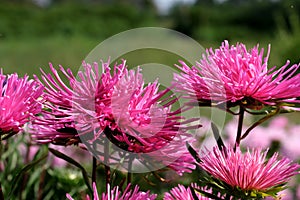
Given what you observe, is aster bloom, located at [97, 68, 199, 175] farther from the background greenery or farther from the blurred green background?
the blurred green background

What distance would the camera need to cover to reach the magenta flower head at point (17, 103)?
542 millimetres

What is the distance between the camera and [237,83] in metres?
0.54

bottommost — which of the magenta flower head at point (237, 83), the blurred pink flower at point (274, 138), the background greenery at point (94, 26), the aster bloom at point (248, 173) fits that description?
the aster bloom at point (248, 173)

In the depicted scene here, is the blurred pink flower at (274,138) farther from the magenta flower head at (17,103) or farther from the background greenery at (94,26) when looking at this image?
the background greenery at (94,26)

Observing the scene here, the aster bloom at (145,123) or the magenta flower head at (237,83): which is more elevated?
the magenta flower head at (237,83)

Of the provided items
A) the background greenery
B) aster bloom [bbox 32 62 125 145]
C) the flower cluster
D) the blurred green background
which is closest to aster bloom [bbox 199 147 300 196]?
the flower cluster

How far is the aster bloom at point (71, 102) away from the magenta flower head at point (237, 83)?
0.08 meters

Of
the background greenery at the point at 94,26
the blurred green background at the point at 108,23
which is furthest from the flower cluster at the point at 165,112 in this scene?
the blurred green background at the point at 108,23

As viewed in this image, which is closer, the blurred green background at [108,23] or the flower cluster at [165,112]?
the flower cluster at [165,112]

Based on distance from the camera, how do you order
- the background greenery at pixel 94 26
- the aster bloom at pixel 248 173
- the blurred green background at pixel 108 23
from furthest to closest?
1. the blurred green background at pixel 108 23
2. the background greenery at pixel 94 26
3. the aster bloom at pixel 248 173

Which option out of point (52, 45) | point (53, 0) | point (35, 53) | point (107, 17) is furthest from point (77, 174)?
point (53, 0)

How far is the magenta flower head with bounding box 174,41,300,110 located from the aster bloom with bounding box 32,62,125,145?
0.25 feet

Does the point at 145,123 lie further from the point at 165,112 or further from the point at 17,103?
the point at 17,103

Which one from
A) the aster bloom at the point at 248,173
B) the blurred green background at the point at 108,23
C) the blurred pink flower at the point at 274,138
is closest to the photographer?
the aster bloom at the point at 248,173
